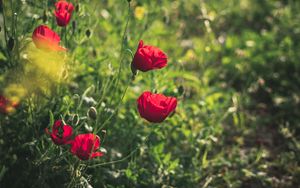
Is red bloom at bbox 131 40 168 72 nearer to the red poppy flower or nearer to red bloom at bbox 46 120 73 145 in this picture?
red bloom at bbox 46 120 73 145

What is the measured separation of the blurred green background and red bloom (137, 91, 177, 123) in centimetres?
26

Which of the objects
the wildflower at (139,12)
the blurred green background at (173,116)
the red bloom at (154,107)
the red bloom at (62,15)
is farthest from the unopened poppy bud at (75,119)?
the wildflower at (139,12)

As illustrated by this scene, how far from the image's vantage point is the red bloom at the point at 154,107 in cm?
195

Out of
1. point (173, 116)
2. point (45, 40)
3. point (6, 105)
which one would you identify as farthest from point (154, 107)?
point (173, 116)

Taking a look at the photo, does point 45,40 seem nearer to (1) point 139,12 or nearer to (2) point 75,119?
(2) point 75,119

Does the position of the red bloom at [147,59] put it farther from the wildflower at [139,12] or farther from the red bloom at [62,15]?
the wildflower at [139,12]

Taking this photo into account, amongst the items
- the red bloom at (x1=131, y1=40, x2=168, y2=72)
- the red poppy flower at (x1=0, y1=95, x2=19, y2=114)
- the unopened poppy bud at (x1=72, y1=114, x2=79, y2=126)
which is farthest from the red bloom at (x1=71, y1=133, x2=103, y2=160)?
the red poppy flower at (x1=0, y1=95, x2=19, y2=114)

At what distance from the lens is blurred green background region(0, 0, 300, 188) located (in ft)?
7.89

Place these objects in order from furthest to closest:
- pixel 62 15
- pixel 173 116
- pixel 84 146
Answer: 1. pixel 173 116
2. pixel 62 15
3. pixel 84 146

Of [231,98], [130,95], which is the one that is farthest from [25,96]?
[231,98]

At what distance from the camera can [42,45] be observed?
2014mm

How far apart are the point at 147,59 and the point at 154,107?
186mm

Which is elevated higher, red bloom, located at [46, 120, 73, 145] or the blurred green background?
red bloom, located at [46, 120, 73, 145]

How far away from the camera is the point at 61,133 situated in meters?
1.96
